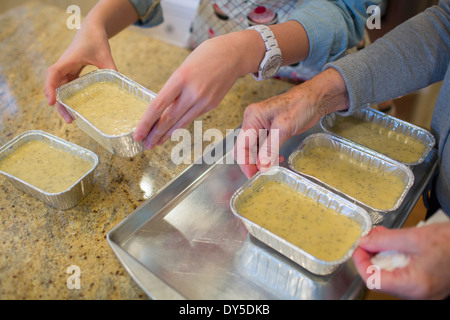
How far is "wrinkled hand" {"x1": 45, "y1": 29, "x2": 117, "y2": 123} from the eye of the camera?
3.64ft

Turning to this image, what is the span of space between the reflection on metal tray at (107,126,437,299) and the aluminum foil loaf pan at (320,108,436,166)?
11cm

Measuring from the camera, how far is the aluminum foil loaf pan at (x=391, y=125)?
1.18 metres

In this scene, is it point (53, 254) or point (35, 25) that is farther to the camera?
point (35, 25)

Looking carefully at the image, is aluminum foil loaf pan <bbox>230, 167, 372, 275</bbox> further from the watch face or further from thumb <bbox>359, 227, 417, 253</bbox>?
the watch face

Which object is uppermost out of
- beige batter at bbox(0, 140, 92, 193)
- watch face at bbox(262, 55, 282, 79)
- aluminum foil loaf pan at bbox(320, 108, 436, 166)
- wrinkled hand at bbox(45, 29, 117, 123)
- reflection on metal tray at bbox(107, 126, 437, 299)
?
watch face at bbox(262, 55, 282, 79)

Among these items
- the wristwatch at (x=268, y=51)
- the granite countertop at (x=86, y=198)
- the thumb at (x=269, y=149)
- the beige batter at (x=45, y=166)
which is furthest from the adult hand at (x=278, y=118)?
the beige batter at (x=45, y=166)

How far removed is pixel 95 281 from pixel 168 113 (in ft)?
1.41

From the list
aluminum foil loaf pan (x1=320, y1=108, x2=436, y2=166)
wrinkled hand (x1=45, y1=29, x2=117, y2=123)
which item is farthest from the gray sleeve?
wrinkled hand (x1=45, y1=29, x2=117, y2=123)

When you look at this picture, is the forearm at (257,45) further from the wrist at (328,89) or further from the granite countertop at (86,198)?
the granite countertop at (86,198)

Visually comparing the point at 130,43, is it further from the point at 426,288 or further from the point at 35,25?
the point at 426,288

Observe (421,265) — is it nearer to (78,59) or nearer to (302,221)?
(302,221)
